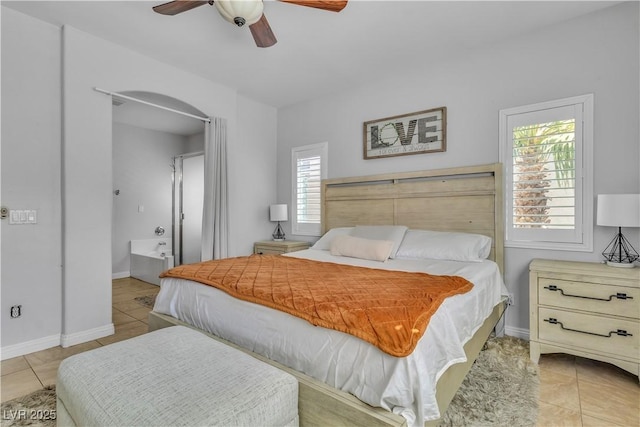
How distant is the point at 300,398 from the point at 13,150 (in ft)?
9.56

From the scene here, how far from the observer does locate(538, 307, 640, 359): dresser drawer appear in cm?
203

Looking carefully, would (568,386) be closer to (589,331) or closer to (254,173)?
(589,331)

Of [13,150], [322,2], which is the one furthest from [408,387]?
[13,150]

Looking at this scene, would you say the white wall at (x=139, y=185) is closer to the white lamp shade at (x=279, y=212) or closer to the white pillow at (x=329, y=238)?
the white lamp shade at (x=279, y=212)

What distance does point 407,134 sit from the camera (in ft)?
11.3

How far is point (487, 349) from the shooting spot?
2.52 m

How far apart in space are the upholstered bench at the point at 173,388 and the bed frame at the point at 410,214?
134mm

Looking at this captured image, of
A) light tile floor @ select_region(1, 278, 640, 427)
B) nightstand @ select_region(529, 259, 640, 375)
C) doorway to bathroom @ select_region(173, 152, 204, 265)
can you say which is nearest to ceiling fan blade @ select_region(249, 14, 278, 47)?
nightstand @ select_region(529, 259, 640, 375)

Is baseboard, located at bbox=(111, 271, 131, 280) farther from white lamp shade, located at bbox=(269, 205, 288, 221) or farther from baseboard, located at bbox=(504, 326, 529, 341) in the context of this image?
baseboard, located at bbox=(504, 326, 529, 341)

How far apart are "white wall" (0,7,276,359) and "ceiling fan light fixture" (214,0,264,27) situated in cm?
168

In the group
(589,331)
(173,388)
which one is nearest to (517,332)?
(589,331)

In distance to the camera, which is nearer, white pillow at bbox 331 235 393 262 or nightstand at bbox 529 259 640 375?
nightstand at bbox 529 259 640 375

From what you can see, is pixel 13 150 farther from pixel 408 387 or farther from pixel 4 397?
pixel 408 387

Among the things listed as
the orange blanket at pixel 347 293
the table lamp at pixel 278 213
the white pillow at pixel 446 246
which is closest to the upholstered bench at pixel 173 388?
the orange blanket at pixel 347 293
